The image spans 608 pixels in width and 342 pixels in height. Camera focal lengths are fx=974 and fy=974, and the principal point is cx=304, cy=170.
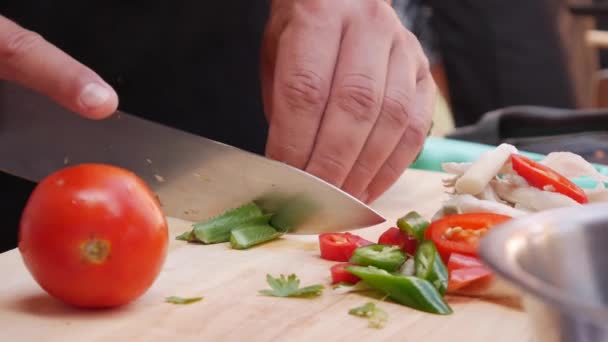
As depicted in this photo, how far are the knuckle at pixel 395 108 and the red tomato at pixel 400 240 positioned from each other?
0.24 meters

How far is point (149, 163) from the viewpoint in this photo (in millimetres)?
1627

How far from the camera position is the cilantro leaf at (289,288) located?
128 centimetres

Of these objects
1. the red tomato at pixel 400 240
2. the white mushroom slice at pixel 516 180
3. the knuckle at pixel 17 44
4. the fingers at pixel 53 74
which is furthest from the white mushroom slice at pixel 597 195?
the knuckle at pixel 17 44

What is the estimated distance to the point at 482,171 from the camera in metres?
1.57

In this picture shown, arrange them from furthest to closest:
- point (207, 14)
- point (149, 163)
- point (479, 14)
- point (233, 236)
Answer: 1. point (479, 14)
2. point (207, 14)
3. point (149, 163)
4. point (233, 236)

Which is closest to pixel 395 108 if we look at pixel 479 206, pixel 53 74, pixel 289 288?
pixel 479 206

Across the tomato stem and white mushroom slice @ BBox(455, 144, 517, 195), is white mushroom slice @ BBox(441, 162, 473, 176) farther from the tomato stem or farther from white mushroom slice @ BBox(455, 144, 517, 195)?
the tomato stem

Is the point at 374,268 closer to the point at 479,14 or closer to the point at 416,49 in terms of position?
the point at 416,49

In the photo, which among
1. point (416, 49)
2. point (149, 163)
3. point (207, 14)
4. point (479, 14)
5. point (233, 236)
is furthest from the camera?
point (479, 14)

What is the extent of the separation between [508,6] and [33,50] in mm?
3432

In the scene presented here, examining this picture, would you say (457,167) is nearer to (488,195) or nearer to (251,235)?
(488,195)

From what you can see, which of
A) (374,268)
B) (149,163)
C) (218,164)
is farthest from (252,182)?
(374,268)

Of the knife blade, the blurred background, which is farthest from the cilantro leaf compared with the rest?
Answer: the blurred background

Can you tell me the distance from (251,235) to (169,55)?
2.06 ft
